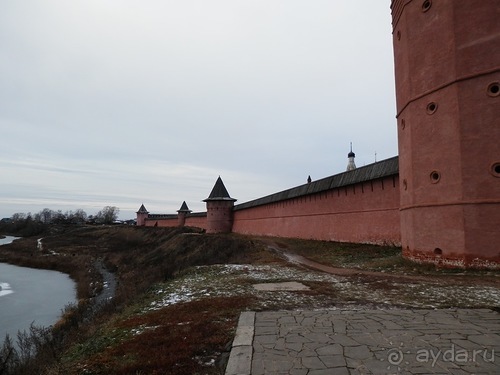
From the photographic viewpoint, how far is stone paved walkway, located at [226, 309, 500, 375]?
2.77 metres

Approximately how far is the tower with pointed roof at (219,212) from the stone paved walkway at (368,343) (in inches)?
1098

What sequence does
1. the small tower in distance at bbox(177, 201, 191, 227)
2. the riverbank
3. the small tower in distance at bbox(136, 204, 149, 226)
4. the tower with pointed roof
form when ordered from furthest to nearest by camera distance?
1. the small tower in distance at bbox(136, 204, 149, 226)
2. the small tower in distance at bbox(177, 201, 191, 227)
3. the tower with pointed roof
4. the riverbank

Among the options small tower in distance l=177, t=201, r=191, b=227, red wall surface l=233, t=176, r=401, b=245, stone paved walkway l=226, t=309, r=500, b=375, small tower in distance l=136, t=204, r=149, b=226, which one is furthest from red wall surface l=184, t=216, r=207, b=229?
stone paved walkway l=226, t=309, r=500, b=375

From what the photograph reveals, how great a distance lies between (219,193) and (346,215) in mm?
18822

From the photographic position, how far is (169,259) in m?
20.5

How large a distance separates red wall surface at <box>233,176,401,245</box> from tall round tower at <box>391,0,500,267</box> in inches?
109

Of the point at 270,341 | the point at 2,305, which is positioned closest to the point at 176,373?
the point at 270,341

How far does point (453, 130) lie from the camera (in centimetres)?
859

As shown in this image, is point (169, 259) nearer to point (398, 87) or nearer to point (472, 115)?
point (398, 87)

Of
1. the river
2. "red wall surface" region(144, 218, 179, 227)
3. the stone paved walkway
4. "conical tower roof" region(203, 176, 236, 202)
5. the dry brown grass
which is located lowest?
the river

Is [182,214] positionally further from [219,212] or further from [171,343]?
[171,343]

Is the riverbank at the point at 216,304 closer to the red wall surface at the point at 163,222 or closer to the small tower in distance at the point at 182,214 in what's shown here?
the small tower in distance at the point at 182,214

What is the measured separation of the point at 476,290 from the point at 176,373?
5277 mm

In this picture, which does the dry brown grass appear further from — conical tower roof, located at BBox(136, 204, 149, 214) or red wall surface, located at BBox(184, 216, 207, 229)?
conical tower roof, located at BBox(136, 204, 149, 214)
